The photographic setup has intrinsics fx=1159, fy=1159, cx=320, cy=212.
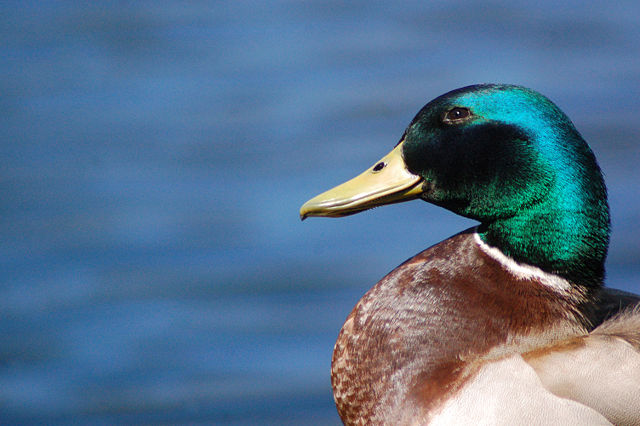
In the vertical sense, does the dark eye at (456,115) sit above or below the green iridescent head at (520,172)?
above

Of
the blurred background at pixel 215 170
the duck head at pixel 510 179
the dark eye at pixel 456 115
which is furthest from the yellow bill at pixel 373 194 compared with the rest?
the blurred background at pixel 215 170

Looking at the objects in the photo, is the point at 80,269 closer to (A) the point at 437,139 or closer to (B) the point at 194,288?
(B) the point at 194,288

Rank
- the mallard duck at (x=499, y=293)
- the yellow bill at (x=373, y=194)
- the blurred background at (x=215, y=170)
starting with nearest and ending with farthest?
the mallard duck at (x=499, y=293) < the yellow bill at (x=373, y=194) < the blurred background at (x=215, y=170)

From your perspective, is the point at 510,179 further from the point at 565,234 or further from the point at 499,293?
the point at 499,293

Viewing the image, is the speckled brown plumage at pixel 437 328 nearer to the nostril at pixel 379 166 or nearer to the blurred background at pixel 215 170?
the nostril at pixel 379 166

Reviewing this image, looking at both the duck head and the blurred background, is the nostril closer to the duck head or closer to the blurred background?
the duck head

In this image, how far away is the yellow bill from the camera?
3.40 meters

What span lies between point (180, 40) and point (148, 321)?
266 cm

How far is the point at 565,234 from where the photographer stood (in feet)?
Result: 10.7

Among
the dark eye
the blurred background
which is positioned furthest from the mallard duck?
the blurred background

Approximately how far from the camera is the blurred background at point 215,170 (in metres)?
4.88

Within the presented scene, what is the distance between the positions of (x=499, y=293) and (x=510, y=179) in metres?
0.33

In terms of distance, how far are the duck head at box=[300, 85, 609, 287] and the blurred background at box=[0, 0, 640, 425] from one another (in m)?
1.54

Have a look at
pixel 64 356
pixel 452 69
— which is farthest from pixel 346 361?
pixel 452 69
